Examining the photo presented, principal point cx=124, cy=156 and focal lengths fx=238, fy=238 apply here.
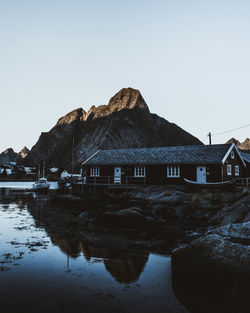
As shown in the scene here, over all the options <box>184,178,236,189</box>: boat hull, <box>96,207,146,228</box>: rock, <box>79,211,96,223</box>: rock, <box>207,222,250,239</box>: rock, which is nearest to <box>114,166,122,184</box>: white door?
<box>184,178,236,189</box>: boat hull

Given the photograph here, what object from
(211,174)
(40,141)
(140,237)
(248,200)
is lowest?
(140,237)

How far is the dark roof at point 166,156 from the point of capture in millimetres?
27475

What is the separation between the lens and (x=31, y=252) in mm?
9172

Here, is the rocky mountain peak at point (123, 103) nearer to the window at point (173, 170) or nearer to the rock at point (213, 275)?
the window at point (173, 170)

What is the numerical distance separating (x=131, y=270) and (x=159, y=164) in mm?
21843

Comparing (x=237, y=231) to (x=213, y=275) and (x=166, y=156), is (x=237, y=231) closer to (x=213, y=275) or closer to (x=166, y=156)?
(x=213, y=275)

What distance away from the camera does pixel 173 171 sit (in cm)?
2852

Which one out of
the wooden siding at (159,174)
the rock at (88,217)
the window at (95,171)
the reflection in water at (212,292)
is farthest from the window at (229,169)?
Result: the reflection in water at (212,292)

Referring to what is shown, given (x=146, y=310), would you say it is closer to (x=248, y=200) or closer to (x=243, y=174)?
(x=248, y=200)

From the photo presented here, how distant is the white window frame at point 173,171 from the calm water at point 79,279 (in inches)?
754

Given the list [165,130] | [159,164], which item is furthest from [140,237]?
[165,130]

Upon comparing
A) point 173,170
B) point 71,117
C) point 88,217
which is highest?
point 71,117

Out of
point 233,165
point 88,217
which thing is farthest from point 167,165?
point 88,217

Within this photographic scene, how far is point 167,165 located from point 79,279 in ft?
75.7
